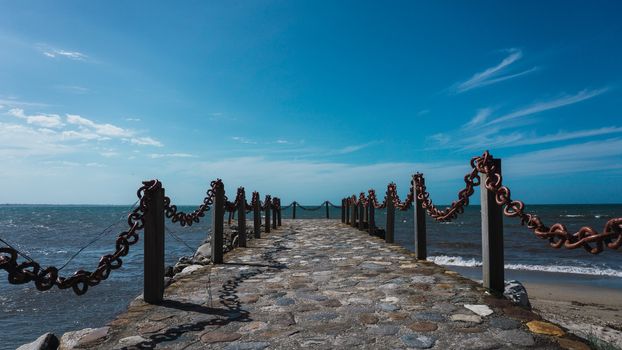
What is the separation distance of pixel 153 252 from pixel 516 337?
3.72 m

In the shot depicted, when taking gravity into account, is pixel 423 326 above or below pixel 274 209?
below

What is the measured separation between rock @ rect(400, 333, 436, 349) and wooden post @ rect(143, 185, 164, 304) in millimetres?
2785

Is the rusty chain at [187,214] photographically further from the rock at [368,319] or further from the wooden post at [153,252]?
the rock at [368,319]

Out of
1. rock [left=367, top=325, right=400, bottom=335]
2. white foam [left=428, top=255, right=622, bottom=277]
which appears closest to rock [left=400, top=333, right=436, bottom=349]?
rock [left=367, top=325, right=400, bottom=335]

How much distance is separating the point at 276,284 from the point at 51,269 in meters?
2.85

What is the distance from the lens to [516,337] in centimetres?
320

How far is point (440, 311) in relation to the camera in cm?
395

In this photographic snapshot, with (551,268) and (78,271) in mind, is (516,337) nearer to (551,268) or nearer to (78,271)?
(78,271)

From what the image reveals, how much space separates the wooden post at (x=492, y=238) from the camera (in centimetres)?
443

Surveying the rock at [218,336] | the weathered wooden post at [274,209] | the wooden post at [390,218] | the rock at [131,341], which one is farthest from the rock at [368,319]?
the weathered wooden post at [274,209]

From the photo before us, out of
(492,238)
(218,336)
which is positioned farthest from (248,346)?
(492,238)

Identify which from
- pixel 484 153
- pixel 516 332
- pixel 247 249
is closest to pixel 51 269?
pixel 516 332

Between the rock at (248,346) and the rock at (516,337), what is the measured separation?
1.96 m

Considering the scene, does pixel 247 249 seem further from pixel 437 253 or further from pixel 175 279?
pixel 437 253
